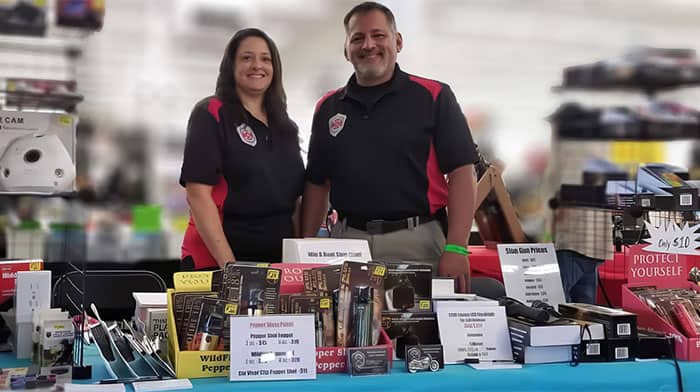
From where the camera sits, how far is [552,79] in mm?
5145

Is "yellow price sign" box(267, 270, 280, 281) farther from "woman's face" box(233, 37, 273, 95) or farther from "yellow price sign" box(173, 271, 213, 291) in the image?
"woman's face" box(233, 37, 273, 95)

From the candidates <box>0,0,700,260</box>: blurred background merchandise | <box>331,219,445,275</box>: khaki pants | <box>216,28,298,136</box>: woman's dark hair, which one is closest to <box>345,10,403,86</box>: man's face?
<box>216,28,298,136</box>: woman's dark hair

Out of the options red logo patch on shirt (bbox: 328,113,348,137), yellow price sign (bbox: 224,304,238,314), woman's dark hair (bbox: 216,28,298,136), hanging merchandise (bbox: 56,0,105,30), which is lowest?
yellow price sign (bbox: 224,304,238,314)

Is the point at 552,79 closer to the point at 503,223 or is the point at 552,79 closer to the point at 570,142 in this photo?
the point at 570,142

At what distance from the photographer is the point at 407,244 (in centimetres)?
250

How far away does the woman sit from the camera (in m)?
2.45

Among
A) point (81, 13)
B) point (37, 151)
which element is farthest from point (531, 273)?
point (81, 13)

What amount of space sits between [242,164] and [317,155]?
0.32 metres

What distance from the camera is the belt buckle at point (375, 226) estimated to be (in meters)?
2.49

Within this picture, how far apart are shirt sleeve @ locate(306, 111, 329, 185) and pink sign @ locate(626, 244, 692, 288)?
1.09m

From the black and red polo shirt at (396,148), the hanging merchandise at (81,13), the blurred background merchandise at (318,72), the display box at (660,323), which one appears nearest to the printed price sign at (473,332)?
the display box at (660,323)

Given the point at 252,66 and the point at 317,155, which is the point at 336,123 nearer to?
the point at 317,155

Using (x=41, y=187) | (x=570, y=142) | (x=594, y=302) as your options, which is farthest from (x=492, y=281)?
(x=570, y=142)

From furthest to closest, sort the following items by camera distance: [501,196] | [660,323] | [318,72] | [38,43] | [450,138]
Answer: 1. [318,72]
2. [38,43]
3. [501,196]
4. [450,138]
5. [660,323]
